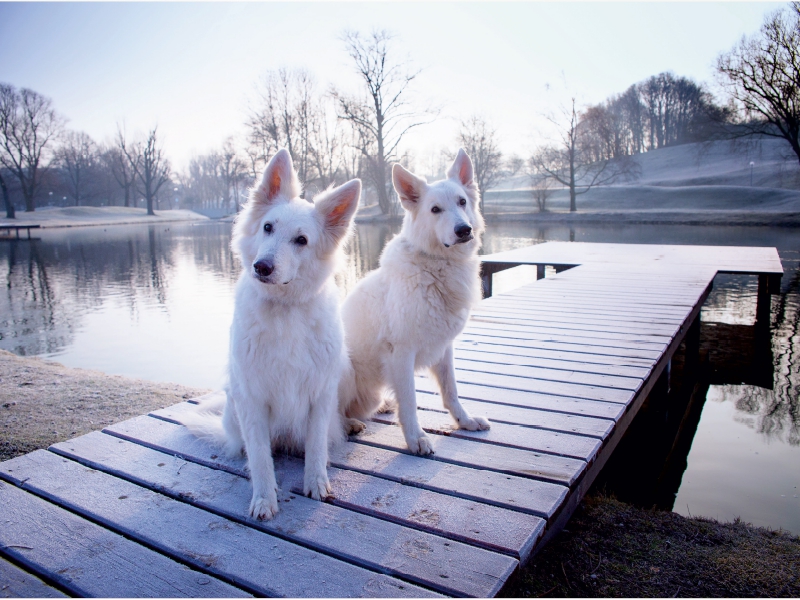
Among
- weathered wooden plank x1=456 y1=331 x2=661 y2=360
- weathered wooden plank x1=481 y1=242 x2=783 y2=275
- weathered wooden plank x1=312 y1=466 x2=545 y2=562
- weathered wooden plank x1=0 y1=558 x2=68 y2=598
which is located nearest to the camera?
weathered wooden plank x1=0 y1=558 x2=68 y2=598

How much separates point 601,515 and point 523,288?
5640mm

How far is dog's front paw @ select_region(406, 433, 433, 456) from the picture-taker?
114 inches

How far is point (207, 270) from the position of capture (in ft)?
59.1

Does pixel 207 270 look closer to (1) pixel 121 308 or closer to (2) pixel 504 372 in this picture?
(1) pixel 121 308

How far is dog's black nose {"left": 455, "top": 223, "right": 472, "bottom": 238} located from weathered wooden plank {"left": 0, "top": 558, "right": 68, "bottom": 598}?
2.61 m

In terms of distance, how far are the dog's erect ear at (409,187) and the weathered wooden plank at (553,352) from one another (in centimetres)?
205

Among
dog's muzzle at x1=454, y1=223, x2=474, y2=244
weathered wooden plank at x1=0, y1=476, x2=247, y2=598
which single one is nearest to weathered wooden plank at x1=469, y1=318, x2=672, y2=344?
dog's muzzle at x1=454, y1=223, x2=474, y2=244

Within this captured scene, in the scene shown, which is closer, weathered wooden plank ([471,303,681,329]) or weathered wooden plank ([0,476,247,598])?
weathered wooden plank ([0,476,247,598])

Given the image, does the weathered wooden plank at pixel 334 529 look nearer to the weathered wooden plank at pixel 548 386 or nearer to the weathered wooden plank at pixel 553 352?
the weathered wooden plank at pixel 548 386

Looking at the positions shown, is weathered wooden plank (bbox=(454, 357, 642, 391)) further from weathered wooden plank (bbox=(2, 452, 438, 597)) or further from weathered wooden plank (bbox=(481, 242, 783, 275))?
weathered wooden plank (bbox=(481, 242, 783, 275))

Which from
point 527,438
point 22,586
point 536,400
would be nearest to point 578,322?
point 536,400

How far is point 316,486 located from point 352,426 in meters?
0.76

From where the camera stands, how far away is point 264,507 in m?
2.30

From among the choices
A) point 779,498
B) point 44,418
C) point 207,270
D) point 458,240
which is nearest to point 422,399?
point 458,240
